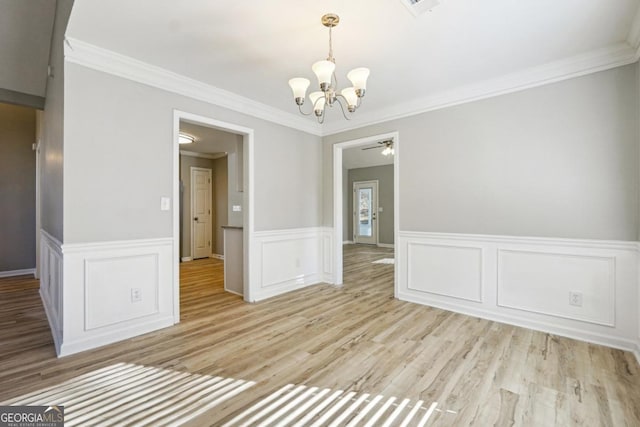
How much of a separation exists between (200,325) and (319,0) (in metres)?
2.97

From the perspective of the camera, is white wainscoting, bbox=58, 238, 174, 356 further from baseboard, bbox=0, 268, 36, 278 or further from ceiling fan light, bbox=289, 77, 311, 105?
baseboard, bbox=0, 268, 36, 278

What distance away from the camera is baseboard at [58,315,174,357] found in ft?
7.65

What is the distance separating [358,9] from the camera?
6.49 ft

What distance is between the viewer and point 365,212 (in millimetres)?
9812

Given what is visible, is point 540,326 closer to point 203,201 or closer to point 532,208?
point 532,208

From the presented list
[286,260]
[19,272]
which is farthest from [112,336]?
[19,272]

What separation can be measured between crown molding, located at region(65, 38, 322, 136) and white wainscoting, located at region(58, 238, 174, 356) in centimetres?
153

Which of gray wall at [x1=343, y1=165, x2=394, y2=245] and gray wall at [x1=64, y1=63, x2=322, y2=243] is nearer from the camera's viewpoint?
gray wall at [x1=64, y1=63, x2=322, y2=243]

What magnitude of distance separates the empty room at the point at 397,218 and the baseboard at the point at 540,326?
17mm

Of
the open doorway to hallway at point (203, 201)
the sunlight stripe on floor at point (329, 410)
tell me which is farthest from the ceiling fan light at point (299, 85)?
the open doorway to hallway at point (203, 201)

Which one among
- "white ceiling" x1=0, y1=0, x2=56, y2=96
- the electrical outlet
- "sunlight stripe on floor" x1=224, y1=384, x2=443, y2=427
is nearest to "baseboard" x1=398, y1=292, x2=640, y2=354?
the electrical outlet

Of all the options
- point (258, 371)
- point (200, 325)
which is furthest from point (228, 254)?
point (258, 371)

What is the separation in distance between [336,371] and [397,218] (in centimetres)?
220

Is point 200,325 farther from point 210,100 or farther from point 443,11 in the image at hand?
point 443,11
